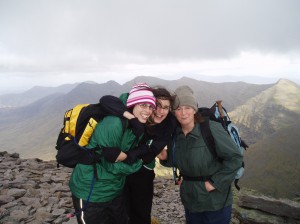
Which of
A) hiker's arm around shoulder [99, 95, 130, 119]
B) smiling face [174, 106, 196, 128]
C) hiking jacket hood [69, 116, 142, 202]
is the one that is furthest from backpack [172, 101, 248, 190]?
hiker's arm around shoulder [99, 95, 130, 119]

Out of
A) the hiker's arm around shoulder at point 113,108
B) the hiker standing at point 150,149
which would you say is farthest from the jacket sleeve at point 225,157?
the hiker's arm around shoulder at point 113,108

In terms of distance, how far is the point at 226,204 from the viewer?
5871mm

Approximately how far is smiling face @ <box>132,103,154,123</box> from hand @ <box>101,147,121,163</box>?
0.97m

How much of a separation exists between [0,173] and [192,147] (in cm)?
1392

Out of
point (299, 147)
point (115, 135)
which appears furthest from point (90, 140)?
point (299, 147)

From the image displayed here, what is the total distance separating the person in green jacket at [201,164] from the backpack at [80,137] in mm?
1690

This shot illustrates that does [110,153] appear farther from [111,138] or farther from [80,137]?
[80,137]

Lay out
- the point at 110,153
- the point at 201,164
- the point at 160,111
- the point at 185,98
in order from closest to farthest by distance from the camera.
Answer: the point at 110,153
the point at 201,164
the point at 185,98
the point at 160,111

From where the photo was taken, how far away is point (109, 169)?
5105 mm

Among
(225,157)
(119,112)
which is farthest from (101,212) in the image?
(225,157)

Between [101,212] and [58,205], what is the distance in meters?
6.90

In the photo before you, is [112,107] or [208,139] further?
[208,139]

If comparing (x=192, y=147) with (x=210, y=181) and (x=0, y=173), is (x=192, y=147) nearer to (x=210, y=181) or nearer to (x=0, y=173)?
(x=210, y=181)

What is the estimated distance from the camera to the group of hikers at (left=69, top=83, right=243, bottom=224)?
5.04 m
